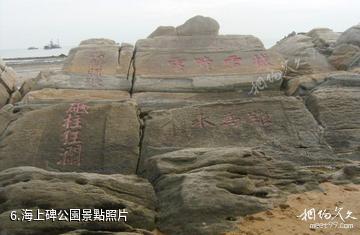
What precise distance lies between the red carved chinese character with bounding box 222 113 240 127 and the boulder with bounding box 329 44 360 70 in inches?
172

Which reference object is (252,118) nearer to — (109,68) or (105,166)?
(105,166)

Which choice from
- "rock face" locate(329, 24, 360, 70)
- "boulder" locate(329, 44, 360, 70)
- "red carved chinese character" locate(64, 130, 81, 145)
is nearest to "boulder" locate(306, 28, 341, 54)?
"rock face" locate(329, 24, 360, 70)

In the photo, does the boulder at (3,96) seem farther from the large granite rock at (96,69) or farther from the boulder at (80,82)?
the large granite rock at (96,69)

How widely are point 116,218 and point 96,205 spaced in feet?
0.93

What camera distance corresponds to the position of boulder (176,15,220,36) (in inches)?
443

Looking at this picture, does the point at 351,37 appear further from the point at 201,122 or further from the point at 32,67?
the point at 32,67

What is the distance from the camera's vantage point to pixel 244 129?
7.49 m

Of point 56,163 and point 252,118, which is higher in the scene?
point 252,118

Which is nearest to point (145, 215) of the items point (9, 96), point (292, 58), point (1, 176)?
point (1, 176)

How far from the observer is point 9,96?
1048 centimetres

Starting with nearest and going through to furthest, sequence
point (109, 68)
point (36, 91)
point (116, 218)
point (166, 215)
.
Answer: point (116, 218) → point (166, 215) → point (36, 91) → point (109, 68)

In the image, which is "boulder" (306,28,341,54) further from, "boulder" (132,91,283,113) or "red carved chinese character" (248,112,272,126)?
"red carved chinese character" (248,112,272,126)

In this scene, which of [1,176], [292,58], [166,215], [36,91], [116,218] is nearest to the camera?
[116,218]

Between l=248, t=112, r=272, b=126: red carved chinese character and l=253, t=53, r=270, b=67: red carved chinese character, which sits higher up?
l=253, t=53, r=270, b=67: red carved chinese character
